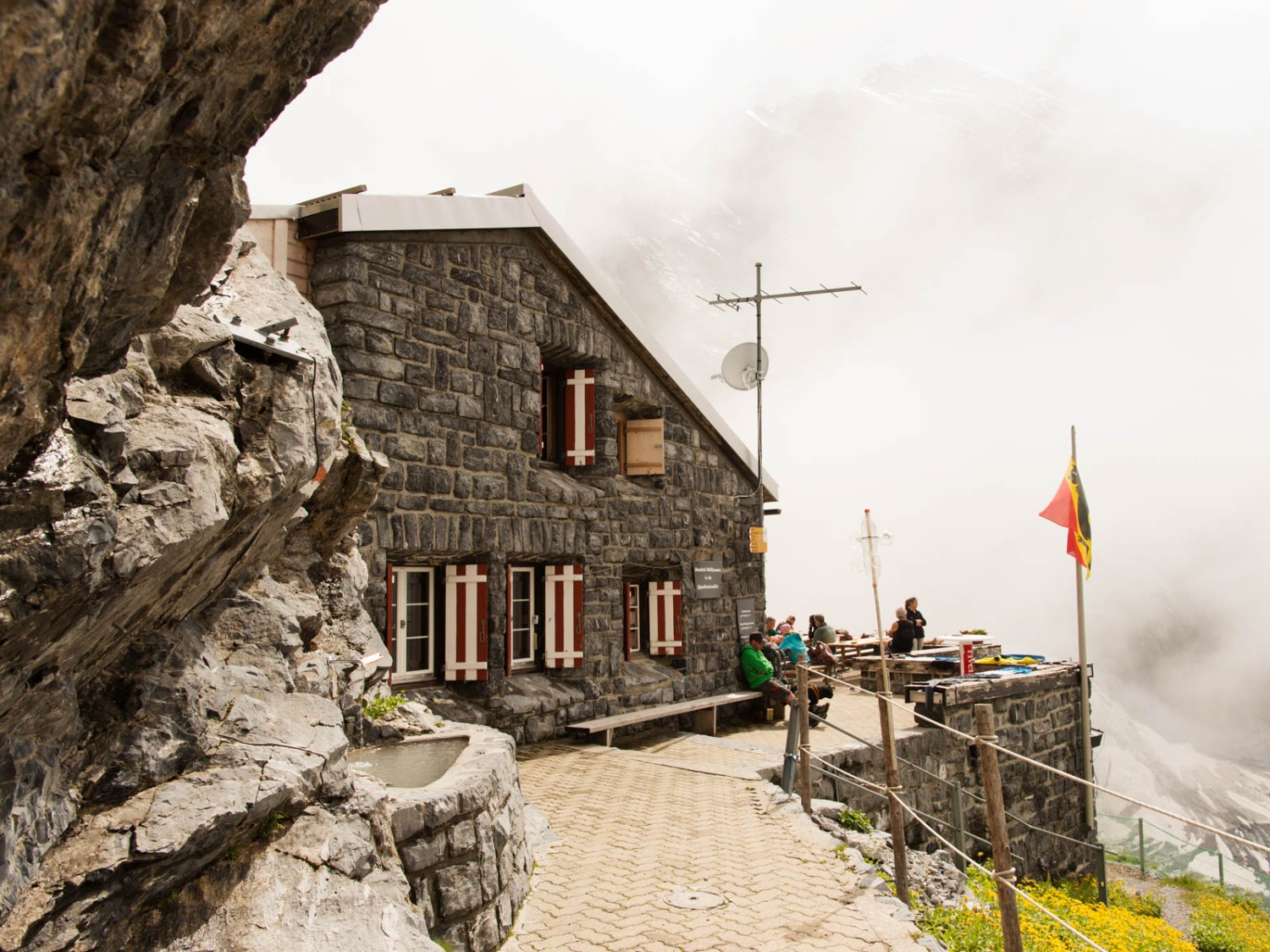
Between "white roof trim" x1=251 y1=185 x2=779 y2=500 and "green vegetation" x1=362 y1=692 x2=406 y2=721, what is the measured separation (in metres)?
4.19

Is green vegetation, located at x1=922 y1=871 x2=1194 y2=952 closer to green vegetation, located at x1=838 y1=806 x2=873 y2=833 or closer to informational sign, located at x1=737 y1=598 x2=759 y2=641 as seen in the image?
green vegetation, located at x1=838 y1=806 x2=873 y2=833

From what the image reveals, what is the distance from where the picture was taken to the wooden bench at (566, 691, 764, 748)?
10453 millimetres

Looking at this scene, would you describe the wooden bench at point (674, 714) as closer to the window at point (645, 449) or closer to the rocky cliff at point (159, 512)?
the window at point (645, 449)

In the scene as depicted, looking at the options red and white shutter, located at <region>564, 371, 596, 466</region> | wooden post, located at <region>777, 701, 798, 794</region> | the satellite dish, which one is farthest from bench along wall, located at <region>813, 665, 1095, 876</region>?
the satellite dish

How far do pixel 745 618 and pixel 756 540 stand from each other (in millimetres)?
1083

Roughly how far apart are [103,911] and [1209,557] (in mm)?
55019

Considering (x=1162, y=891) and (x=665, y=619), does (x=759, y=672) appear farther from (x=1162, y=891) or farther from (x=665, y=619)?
(x=1162, y=891)

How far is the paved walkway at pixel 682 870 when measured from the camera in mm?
5188

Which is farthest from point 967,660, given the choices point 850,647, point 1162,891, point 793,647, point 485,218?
point 485,218

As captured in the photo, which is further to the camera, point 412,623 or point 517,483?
point 517,483

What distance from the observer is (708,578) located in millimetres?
13164

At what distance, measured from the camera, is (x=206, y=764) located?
391 cm

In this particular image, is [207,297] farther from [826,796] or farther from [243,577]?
[826,796]

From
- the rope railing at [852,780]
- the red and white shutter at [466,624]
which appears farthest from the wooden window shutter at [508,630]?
the rope railing at [852,780]
